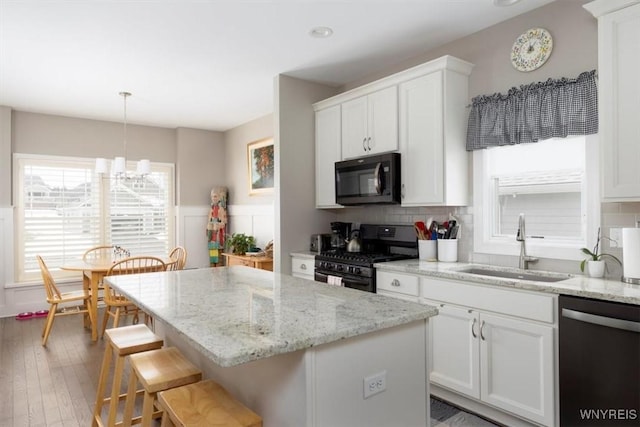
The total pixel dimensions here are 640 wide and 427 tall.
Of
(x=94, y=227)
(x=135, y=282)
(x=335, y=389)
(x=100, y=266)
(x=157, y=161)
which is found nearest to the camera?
(x=335, y=389)

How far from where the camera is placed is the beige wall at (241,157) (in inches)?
223

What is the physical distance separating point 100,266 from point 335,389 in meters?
3.78

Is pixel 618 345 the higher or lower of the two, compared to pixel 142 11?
lower

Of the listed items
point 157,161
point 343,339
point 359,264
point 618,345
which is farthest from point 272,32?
point 157,161

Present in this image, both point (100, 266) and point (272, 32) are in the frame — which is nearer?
point (272, 32)

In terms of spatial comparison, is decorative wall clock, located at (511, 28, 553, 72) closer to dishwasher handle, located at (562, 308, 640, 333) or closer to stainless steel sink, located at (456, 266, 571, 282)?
stainless steel sink, located at (456, 266, 571, 282)

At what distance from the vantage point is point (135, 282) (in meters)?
2.30

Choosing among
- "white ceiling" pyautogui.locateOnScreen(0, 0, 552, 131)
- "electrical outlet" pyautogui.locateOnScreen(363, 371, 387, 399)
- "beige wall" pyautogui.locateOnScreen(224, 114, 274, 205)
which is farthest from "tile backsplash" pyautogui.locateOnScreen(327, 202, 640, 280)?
"beige wall" pyautogui.locateOnScreen(224, 114, 274, 205)

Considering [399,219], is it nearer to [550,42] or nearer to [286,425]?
[550,42]

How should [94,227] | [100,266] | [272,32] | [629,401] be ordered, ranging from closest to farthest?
1. [629,401]
2. [272,32]
3. [100,266]
4. [94,227]

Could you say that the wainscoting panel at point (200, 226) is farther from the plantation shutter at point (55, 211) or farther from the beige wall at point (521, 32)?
the beige wall at point (521, 32)

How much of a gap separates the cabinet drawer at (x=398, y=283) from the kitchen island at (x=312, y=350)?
1011mm

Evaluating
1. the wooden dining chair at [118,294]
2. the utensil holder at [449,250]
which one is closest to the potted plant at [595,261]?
the utensil holder at [449,250]

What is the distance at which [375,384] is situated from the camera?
146 centimetres
